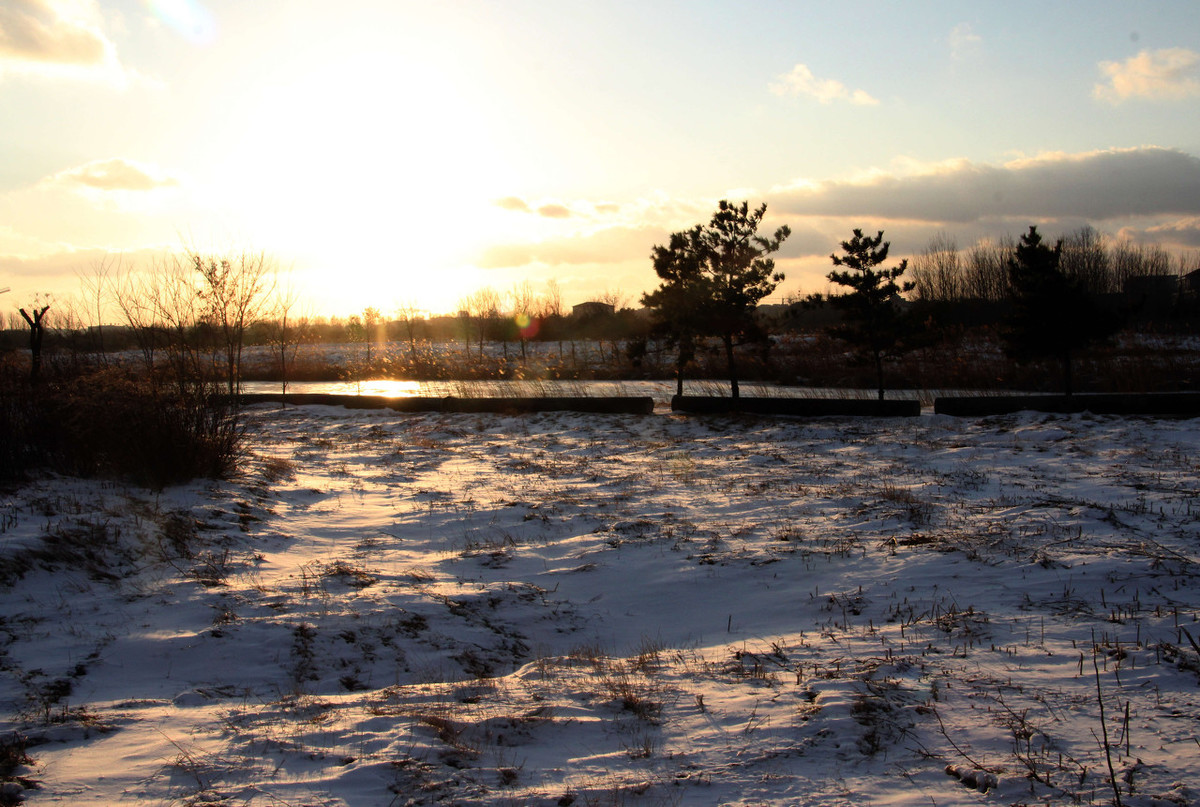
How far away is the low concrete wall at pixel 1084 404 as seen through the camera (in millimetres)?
12711

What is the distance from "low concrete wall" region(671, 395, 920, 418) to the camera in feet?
48.8

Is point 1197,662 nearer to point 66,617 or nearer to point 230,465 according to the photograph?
point 66,617

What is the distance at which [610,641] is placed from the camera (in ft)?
16.2

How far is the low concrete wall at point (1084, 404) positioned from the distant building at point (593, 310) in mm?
31001

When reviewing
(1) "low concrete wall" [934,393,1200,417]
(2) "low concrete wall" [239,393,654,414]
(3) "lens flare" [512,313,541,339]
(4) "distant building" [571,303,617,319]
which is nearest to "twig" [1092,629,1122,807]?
(1) "low concrete wall" [934,393,1200,417]

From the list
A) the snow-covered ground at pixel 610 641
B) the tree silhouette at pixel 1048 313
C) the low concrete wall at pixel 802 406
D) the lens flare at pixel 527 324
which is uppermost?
the lens flare at pixel 527 324

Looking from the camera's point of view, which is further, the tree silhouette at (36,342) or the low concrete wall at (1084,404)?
the low concrete wall at (1084,404)

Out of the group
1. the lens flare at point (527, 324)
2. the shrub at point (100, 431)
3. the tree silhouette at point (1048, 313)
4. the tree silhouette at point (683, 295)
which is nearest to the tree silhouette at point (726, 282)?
the tree silhouette at point (683, 295)

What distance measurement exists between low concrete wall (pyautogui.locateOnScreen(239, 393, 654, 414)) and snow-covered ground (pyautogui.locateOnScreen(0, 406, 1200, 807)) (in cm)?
718

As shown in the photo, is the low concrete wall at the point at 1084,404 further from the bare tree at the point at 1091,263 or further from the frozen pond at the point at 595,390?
the bare tree at the point at 1091,263

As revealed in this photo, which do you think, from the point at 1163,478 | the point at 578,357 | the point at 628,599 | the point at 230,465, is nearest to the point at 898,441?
the point at 1163,478

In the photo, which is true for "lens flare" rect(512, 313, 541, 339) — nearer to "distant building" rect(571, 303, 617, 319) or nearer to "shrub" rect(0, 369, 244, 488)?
"distant building" rect(571, 303, 617, 319)

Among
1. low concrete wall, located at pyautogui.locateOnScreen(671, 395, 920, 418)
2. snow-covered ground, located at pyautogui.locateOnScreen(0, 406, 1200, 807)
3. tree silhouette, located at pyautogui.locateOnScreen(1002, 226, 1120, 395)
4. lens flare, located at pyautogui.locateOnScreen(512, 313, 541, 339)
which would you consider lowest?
snow-covered ground, located at pyautogui.locateOnScreen(0, 406, 1200, 807)

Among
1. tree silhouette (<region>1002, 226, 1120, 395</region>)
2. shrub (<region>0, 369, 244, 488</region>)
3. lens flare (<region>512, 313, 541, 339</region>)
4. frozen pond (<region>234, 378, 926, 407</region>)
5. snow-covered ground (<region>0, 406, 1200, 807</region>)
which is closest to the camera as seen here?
snow-covered ground (<region>0, 406, 1200, 807</region>)
